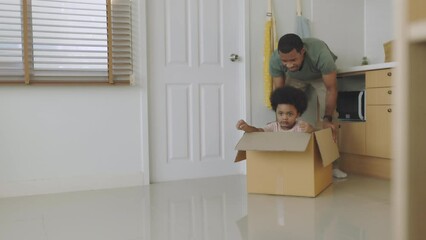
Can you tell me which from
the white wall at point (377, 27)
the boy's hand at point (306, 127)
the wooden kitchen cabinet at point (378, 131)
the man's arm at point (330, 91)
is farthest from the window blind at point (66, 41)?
the white wall at point (377, 27)

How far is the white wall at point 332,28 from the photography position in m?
3.19

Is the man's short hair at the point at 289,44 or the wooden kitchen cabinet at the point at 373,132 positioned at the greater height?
the man's short hair at the point at 289,44

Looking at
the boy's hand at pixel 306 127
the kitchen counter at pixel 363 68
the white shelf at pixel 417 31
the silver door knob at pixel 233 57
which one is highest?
the silver door knob at pixel 233 57

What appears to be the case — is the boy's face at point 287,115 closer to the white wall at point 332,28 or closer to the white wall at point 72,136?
the white wall at point 332,28

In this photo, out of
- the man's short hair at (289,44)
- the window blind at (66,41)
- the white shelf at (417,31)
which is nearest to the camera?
the white shelf at (417,31)

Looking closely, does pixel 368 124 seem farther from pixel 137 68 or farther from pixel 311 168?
pixel 137 68

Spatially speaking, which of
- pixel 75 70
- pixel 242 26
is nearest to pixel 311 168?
pixel 242 26

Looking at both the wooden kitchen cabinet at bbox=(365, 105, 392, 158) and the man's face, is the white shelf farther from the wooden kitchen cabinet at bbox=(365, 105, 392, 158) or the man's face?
the wooden kitchen cabinet at bbox=(365, 105, 392, 158)

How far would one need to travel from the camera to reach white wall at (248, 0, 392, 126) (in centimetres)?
319

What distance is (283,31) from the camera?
328cm

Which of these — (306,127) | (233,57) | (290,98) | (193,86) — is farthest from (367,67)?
(193,86)

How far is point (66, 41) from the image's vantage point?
2.68 m

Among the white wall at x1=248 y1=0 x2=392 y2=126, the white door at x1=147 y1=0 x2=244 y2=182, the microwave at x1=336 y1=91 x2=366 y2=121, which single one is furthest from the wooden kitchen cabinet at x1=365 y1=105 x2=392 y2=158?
the white door at x1=147 y1=0 x2=244 y2=182

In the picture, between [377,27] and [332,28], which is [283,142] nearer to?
[332,28]
